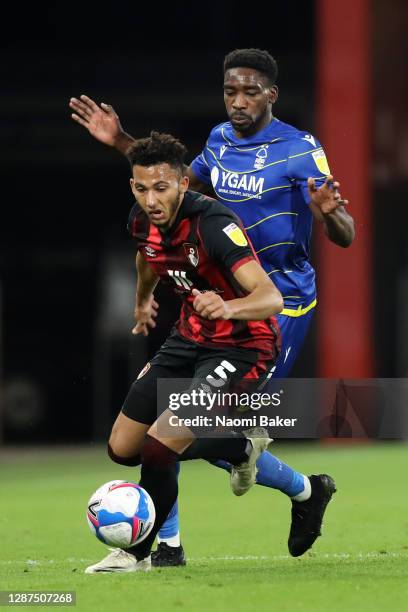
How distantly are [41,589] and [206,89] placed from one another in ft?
36.1

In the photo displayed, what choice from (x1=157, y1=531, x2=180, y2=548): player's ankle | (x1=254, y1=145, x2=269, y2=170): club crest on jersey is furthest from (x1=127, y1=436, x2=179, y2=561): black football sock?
(x1=254, y1=145, x2=269, y2=170): club crest on jersey

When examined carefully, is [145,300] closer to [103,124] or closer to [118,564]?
[103,124]

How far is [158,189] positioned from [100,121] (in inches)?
44.7

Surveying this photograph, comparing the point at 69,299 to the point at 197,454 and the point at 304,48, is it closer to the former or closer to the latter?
the point at 304,48

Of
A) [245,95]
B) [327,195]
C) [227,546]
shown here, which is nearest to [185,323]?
[327,195]

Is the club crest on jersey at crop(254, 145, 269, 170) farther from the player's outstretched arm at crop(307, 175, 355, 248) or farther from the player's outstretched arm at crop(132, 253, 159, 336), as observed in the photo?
the player's outstretched arm at crop(132, 253, 159, 336)

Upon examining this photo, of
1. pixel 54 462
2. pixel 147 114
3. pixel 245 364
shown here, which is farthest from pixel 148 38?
pixel 245 364

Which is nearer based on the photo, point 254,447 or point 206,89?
point 254,447

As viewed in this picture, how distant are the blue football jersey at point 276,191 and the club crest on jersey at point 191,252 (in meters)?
0.71

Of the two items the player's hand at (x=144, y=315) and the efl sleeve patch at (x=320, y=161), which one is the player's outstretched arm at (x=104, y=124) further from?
the efl sleeve patch at (x=320, y=161)

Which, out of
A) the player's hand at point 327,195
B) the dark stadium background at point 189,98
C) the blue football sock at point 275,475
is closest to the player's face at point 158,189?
the player's hand at point 327,195

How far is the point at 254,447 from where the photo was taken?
6.23 m

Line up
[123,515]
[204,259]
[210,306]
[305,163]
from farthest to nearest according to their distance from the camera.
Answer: [305,163], [204,259], [123,515], [210,306]

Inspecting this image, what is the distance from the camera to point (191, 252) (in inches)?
240
